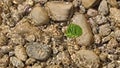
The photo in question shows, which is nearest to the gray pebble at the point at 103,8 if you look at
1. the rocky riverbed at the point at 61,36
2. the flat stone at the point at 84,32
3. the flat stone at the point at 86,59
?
the rocky riverbed at the point at 61,36

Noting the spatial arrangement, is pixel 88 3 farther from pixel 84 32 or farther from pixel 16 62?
pixel 16 62

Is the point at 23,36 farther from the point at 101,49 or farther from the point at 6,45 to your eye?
the point at 101,49

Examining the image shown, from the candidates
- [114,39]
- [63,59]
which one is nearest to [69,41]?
[63,59]

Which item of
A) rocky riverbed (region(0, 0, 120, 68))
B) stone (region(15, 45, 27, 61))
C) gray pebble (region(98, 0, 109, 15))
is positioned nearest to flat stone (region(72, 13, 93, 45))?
rocky riverbed (region(0, 0, 120, 68))

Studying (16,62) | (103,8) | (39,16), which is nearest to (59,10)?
(39,16)

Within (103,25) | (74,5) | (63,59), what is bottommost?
(63,59)

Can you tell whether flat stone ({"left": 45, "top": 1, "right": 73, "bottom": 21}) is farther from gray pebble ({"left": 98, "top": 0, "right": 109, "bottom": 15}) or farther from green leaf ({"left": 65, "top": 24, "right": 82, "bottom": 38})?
gray pebble ({"left": 98, "top": 0, "right": 109, "bottom": 15})
